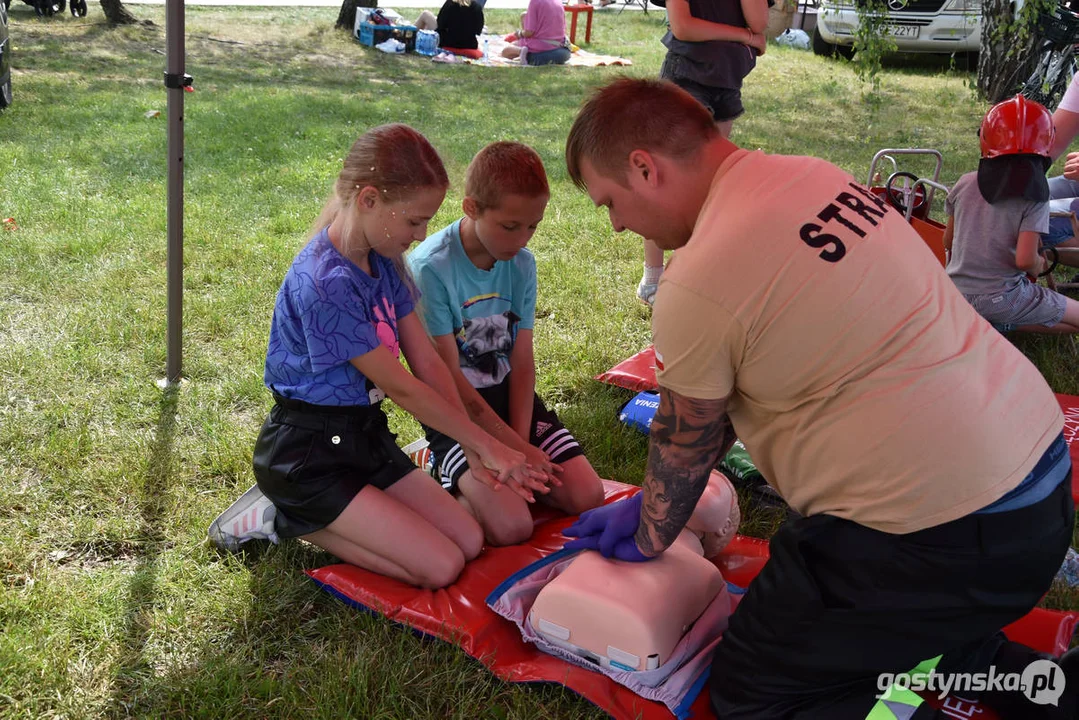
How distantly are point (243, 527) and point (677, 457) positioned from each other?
1.42 m

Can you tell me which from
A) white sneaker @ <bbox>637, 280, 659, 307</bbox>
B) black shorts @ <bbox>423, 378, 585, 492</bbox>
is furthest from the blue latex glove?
white sneaker @ <bbox>637, 280, 659, 307</bbox>

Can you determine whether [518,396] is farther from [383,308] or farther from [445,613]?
[445,613]

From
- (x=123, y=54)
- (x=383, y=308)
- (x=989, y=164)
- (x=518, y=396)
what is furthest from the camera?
(x=123, y=54)

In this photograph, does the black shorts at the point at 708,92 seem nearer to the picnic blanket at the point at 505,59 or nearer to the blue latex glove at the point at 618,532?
the blue latex glove at the point at 618,532

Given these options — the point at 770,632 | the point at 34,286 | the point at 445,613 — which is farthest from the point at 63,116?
the point at 770,632

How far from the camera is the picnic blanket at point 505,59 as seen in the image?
12227mm

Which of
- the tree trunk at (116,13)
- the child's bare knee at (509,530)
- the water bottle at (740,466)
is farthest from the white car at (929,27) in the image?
the child's bare knee at (509,530)

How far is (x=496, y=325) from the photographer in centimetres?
306

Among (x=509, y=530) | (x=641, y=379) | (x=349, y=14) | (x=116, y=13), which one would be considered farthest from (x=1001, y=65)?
(x=116, y=13)

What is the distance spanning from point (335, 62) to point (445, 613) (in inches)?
401

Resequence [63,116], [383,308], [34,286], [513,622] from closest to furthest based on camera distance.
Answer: [513,622] → [383,308] → [34,286] → [63,116]

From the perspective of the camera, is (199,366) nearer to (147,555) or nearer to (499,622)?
(147,555)

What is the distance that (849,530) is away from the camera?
189 cm

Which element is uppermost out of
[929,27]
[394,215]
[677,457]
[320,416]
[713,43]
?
[929,27]
